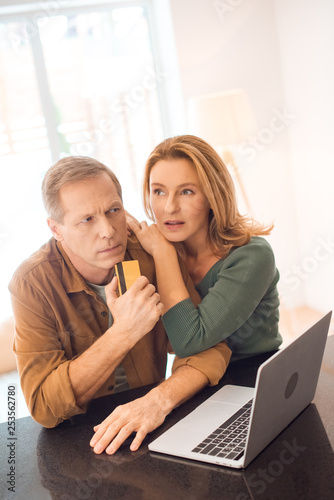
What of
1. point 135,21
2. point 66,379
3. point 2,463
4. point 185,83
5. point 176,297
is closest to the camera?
point 2,463

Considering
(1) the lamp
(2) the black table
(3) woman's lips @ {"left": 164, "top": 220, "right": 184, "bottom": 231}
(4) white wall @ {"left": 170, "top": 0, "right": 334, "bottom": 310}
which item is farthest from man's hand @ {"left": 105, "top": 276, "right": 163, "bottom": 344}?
(4) white wall @ {"left": 170, "top": 0, "right": 334, "bottom": 310}

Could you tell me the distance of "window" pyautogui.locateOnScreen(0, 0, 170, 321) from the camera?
389 centimetres

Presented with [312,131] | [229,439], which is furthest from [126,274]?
[312,131]

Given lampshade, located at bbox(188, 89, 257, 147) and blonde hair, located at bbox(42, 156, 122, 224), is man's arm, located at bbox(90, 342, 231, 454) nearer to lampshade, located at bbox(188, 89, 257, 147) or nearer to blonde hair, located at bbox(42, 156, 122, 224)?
blonde hair, located at bbox(42, 156, 122, 224)

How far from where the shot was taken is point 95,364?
1.29 metres

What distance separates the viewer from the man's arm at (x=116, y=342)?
4.22 ft

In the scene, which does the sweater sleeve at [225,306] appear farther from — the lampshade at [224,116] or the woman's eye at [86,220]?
the lampshade at [224,116]

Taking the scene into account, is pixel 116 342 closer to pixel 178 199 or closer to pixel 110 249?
pixel 110 249

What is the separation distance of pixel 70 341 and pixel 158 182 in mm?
549

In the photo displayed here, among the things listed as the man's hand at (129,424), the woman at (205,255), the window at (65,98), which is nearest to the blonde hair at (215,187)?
the woman at (205,255)

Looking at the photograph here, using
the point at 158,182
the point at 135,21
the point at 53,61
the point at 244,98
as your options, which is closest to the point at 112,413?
the point at 158,182

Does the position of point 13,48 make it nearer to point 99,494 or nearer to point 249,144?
point 249,144

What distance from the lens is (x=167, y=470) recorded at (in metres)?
0.95

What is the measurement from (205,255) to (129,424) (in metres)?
0.70
